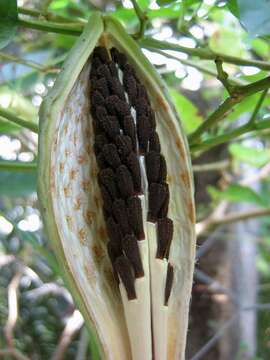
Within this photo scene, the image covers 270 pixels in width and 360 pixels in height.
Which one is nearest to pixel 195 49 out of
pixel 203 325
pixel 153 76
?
pixel 153 76

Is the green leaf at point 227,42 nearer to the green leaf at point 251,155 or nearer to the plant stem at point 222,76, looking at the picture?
the green leaf at point 251,155

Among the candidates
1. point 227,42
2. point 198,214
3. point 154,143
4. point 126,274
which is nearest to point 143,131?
point 154,143

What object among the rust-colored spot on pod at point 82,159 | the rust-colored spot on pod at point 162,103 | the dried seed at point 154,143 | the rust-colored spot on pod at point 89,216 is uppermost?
the rust-colored spot on pod at point 162,103

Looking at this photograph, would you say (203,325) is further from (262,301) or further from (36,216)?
(262,301)

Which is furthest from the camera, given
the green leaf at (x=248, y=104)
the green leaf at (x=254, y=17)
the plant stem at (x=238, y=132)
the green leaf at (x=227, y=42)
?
the green leaf at (x=227, y=42)

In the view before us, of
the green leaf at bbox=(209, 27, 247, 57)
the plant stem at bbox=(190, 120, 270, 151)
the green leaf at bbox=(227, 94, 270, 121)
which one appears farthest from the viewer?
the green leaf at bbox=(209, 27, 247, 57)

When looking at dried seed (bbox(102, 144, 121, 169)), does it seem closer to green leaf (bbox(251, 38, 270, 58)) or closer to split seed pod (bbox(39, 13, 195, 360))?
split seed pod (bbox(39, 13, 195, 360))

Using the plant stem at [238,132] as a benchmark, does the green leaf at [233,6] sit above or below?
above

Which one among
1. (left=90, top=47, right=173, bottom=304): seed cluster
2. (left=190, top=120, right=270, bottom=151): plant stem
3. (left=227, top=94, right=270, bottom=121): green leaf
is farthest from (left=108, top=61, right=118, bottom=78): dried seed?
(left=227, top=94, right=270, bottom=121): green leaf

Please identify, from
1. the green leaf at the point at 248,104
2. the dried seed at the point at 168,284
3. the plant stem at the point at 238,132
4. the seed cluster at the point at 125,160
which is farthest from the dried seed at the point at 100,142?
the green leaf at the point at 248,104
